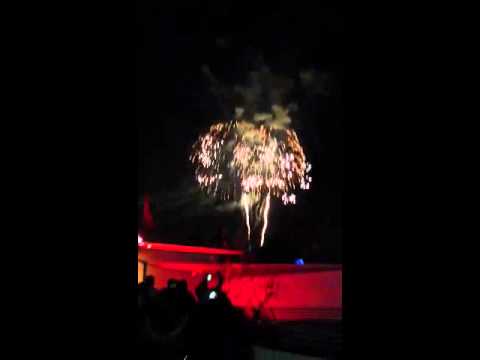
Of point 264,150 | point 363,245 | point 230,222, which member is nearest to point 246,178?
point 264,150

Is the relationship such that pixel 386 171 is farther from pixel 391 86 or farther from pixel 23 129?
pixel 23 129

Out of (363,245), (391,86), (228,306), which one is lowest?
(228,306)

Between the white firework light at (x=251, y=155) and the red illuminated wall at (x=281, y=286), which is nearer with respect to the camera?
the red illuminated wall at (x=281, y=286)

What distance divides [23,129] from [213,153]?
11.1 metres

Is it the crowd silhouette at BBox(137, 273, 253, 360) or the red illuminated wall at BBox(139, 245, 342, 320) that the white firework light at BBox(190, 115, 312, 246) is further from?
the crowd silhouette at BBox(137, 273, 253, 360)

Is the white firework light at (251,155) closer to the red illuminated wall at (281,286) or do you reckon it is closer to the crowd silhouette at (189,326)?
the red illuminated wall at (281,286)

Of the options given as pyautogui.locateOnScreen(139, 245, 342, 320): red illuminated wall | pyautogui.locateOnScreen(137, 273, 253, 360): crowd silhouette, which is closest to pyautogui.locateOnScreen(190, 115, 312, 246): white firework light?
pyautogui.locateOnScreen(139, 245, 342, 320): red illuminated wall

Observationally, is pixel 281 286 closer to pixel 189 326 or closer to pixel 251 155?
pixel 251 155

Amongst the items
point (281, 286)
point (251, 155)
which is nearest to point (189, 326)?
point (281, 286)

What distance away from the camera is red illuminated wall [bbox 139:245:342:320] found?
11.0 m

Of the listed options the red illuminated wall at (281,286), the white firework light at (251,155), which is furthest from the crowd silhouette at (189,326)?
the white firework light at (251,155)

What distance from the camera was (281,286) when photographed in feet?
38.1

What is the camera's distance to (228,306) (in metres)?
4.24

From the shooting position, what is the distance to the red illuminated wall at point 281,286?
11047 mm
